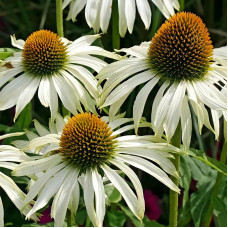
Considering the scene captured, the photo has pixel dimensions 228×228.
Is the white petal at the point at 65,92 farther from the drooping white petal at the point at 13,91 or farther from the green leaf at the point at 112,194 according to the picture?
the green leaf at the point at 112,194

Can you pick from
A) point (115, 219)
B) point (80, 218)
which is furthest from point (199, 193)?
point (80, 218)

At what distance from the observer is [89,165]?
3.53 ft

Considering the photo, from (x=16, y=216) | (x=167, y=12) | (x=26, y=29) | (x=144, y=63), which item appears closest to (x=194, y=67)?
(x=144, y=63)

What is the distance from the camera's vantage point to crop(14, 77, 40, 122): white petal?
46.8 inches

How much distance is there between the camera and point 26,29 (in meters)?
2.43

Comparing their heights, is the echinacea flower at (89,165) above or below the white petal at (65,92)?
below

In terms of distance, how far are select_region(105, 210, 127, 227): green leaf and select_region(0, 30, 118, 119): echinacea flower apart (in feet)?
1.10

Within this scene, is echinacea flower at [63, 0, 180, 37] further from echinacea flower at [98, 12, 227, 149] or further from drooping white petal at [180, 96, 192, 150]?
drooping white petal at [180, 96, 192, 150]

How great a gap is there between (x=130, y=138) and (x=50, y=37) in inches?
15.1

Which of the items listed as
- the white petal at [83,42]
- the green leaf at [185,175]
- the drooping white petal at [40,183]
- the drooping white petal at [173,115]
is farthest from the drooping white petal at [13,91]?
the green leaf at [185,175]

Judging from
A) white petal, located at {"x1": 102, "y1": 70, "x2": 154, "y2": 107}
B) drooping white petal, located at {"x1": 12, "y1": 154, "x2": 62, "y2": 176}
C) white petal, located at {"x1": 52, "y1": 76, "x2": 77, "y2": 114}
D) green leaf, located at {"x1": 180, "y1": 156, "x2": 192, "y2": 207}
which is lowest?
green leaf, located at {"x1": 180, "y1": 156, "x2": 192, "y2": 207}

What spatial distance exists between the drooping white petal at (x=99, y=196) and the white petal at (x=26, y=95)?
9.7 inches

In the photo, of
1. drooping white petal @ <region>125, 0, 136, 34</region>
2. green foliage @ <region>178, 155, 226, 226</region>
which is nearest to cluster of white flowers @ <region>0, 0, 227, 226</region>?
drooping white petal @ <region>125, 0, 136, 34</region>

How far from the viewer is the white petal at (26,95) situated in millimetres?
1188
